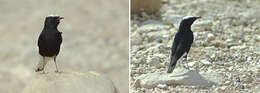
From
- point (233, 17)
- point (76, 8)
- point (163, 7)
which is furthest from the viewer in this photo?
point (76, 8)

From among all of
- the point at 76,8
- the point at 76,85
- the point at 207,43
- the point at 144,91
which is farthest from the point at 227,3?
the point at 76,85

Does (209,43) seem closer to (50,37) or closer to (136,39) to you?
(136,39)

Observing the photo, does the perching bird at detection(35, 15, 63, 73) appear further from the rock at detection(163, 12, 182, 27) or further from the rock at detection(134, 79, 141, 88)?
the rock at detection(163, 12, 182, 27)

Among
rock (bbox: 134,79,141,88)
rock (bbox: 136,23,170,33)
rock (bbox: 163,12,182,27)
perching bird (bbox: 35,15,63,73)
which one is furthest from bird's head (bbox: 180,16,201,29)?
rock (bbox: 163,12,182,27)

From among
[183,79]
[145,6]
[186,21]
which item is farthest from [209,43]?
[145,6]

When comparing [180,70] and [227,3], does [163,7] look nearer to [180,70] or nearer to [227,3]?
[227,3]

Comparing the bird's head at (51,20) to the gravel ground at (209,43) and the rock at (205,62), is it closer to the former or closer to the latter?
the gravel ground at (209,43)

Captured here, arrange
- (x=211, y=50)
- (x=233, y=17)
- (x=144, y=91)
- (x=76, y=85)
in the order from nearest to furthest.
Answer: (x=76, y=85) → (x=144, y=91) → (x=211, y=50) → (x=233, y=17)
